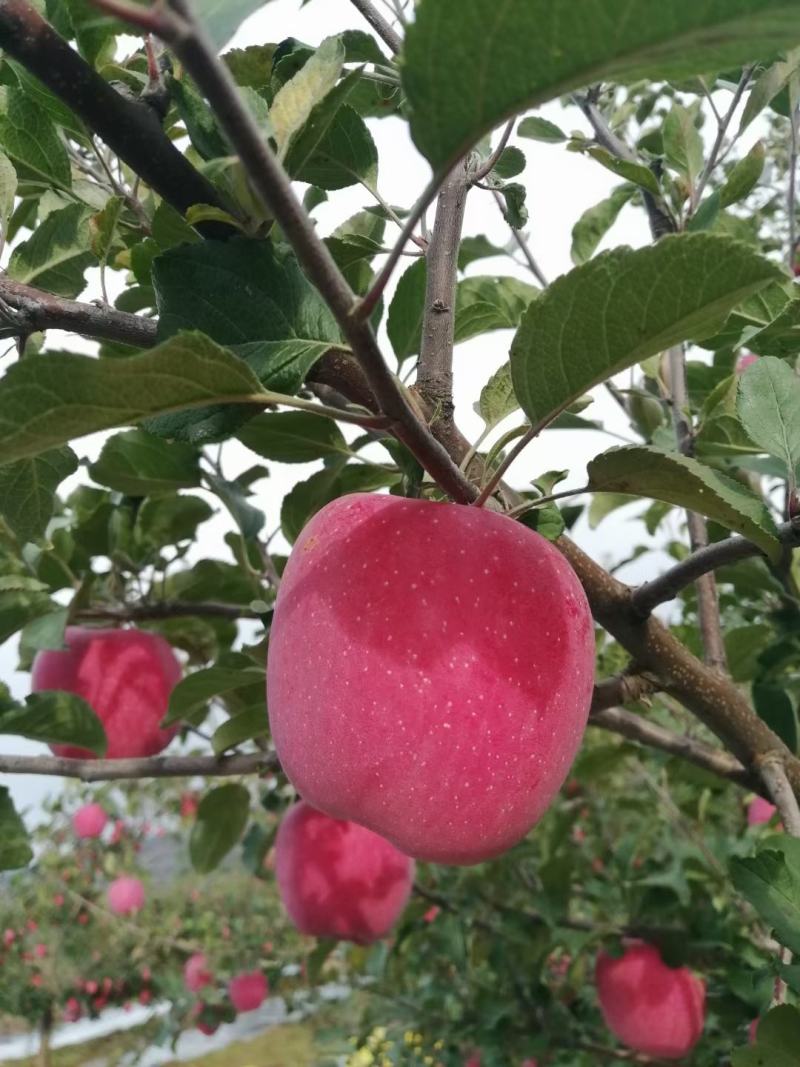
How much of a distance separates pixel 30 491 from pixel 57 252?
0.60ft

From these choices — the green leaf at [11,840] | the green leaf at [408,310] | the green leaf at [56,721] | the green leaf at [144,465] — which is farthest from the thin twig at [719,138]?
the green leaf at [11,840]

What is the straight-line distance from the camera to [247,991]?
2260mm

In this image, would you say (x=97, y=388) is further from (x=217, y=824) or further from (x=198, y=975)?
(x=198, y=975)

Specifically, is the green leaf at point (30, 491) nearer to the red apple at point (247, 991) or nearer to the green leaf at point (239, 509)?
the green leaf at point (239, 509)

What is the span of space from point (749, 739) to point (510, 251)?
81cm

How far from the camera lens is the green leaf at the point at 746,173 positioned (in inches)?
31.8

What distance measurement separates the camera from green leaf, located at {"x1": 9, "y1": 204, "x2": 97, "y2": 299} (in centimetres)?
66

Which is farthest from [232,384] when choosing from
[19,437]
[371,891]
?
[371,891]

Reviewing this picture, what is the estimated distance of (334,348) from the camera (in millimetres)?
492

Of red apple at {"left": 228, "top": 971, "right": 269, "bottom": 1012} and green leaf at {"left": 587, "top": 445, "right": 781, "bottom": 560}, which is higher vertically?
green leaf at {"left": 587, "top": 445, "right": 781, "bottom": 560}

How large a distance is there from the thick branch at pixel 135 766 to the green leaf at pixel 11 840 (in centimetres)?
6

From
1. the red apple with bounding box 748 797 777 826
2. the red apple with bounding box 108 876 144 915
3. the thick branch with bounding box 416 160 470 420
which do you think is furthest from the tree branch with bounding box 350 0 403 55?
the red apple with bounding box 108 876 144 915

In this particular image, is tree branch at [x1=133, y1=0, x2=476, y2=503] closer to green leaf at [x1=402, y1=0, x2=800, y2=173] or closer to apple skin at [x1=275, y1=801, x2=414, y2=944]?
green leaf at [x1=402, y1=0, x2=800, y2=173]

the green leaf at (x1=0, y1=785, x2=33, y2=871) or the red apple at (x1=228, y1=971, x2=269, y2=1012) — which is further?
the red apple at (x1=228, y1=971, x2=269, y2=1012)
